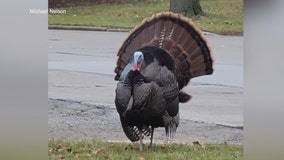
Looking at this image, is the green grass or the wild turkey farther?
the green grass

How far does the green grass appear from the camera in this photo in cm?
478

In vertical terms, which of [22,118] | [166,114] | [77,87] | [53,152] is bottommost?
[77,87]

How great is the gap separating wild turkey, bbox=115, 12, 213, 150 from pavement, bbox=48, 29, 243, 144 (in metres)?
0.44

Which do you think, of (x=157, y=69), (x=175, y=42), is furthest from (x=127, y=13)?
(x=157, y=69)

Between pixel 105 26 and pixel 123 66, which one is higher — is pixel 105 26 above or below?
below

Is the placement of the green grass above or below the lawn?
below

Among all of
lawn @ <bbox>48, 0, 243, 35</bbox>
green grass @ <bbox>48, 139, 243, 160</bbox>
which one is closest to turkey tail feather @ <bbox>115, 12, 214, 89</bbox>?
lawn @ <bbox>48, 0, 243, 35</bbox>

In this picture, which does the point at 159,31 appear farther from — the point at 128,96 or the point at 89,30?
the point at 89,30

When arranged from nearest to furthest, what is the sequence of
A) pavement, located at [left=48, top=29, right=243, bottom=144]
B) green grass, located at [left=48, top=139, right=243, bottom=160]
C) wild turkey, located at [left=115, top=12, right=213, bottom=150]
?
1. wild turkey, located at [left=115, top=12, right=213, bottom=150]
2. green grass, located at [left=48, top=139, right=243, bottom=160]
3. pavement, located at [left=48, top=29, right=243, bottom=144]

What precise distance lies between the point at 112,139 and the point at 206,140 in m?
0.81

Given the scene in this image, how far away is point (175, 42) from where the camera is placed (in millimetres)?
4887

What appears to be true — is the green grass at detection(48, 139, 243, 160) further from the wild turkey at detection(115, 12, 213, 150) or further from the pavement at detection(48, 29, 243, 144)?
the pavement at detection(48, 29, 243, 144)

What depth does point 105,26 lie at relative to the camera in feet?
30.9

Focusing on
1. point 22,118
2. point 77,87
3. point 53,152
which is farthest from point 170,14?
point 77,87
